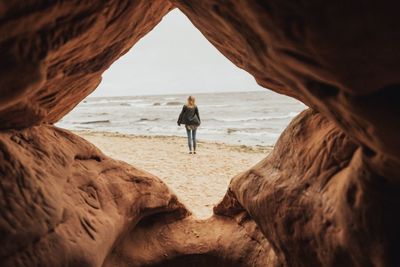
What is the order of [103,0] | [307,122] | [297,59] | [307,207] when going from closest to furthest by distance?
[297,59]
[103,0]
[307,207]
[307,122]

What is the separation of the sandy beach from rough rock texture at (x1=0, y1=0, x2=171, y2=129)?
291 centimetres

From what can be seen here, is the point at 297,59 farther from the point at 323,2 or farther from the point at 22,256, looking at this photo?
the point at 22,256

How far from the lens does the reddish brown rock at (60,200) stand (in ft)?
8.23

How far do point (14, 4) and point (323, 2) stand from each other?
145 centimetres

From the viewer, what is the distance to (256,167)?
3549 millimetres

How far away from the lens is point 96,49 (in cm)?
297

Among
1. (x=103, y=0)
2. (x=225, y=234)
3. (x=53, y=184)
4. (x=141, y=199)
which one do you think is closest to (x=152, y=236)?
(x=141, y=199)

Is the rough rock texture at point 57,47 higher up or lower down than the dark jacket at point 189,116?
higher up

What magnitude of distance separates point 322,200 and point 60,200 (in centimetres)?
189

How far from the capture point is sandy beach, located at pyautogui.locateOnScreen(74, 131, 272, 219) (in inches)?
274

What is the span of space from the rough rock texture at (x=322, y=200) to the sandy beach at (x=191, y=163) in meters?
2.44

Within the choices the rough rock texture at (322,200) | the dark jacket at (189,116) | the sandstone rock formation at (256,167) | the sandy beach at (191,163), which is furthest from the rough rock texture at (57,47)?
the dark jacket at (189,116)

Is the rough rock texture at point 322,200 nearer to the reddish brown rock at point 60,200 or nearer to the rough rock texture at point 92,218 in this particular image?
the rough rock texture at point 92,218

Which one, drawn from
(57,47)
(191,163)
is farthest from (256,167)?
(191,163)
